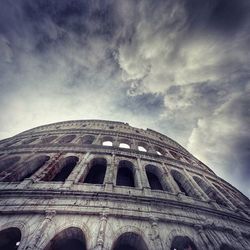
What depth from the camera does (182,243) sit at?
6.15 metres

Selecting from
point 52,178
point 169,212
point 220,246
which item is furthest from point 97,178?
point 220,246

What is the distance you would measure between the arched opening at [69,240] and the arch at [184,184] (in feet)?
20.4

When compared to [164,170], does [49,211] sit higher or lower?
lower

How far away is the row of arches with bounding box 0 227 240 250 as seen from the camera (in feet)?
18.2

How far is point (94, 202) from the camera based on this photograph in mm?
6625

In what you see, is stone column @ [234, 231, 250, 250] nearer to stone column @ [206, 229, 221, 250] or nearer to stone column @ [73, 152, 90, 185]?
stone column @ [206, 229, 221, 250]

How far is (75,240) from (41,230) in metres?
1.34

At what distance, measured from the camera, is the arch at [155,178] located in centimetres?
969

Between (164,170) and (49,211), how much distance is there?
22.1 feet

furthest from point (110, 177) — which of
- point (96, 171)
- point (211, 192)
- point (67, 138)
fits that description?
point (67, 138)

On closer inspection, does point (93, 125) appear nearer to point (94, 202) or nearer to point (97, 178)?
point (97, 178)

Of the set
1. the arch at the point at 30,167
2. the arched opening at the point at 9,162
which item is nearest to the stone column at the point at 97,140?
the arch at the point at 30,167

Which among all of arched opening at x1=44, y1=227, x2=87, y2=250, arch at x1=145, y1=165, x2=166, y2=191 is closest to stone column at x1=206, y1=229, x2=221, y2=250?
arch at x1=145, y1=165, x2=166, y2=191

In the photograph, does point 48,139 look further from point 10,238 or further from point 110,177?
point 10,238
